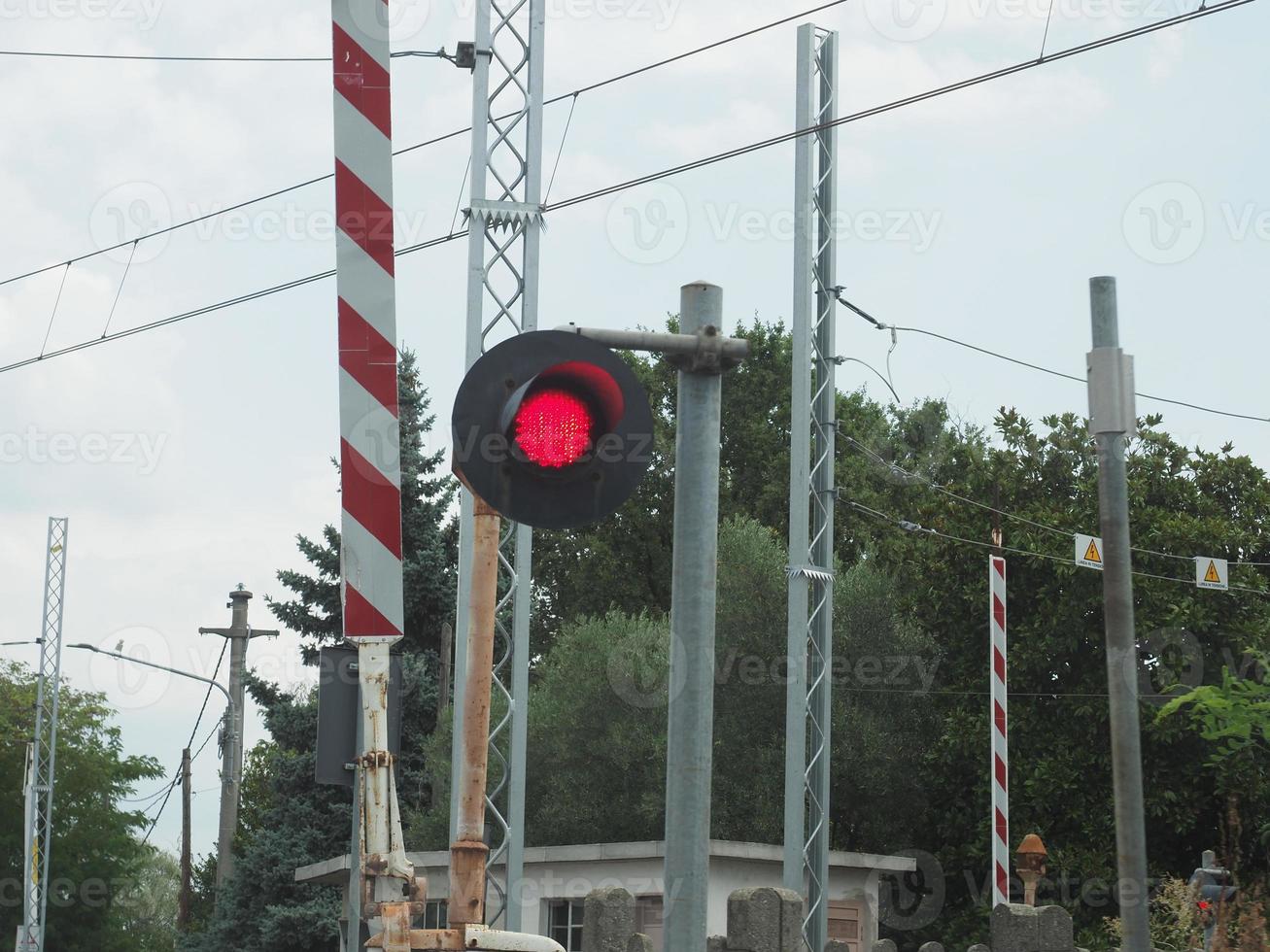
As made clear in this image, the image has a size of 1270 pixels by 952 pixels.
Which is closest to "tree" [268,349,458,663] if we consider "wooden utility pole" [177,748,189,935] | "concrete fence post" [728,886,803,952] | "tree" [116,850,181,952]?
"wooden utility pole" [177,748,189,935]

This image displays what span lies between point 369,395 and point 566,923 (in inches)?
664

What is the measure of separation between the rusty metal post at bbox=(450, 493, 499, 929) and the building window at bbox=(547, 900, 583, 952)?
51.6ft

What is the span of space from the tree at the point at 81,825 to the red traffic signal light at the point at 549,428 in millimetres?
44746

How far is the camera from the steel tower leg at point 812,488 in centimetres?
1611

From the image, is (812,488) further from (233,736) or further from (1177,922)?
(233,736)

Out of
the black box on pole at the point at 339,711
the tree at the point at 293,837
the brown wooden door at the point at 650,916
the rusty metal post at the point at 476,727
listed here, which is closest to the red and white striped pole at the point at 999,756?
the brown wooden door at the point at 650,916

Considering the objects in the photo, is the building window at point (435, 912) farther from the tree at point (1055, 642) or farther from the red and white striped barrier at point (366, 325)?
the red and white striped barrier at point (366, 325)

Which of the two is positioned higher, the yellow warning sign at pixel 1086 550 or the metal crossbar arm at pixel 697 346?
the yellow warning sign at pixel 1086 550

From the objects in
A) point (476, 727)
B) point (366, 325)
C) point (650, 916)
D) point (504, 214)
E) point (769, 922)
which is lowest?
point (650, 916)

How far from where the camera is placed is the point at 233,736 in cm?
3322

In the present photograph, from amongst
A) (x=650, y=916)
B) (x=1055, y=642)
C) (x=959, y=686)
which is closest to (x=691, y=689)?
(x=650, y=916)

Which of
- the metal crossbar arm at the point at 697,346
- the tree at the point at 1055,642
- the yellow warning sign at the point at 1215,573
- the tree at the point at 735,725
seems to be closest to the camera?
the metal crossbar arm at the point at 697,346

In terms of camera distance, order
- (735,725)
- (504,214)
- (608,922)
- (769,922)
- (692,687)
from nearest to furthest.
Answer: (692,687), (769,922), (608,922), (504,214), (735,725)

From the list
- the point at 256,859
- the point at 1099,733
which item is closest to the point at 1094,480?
the point at 1099,733
